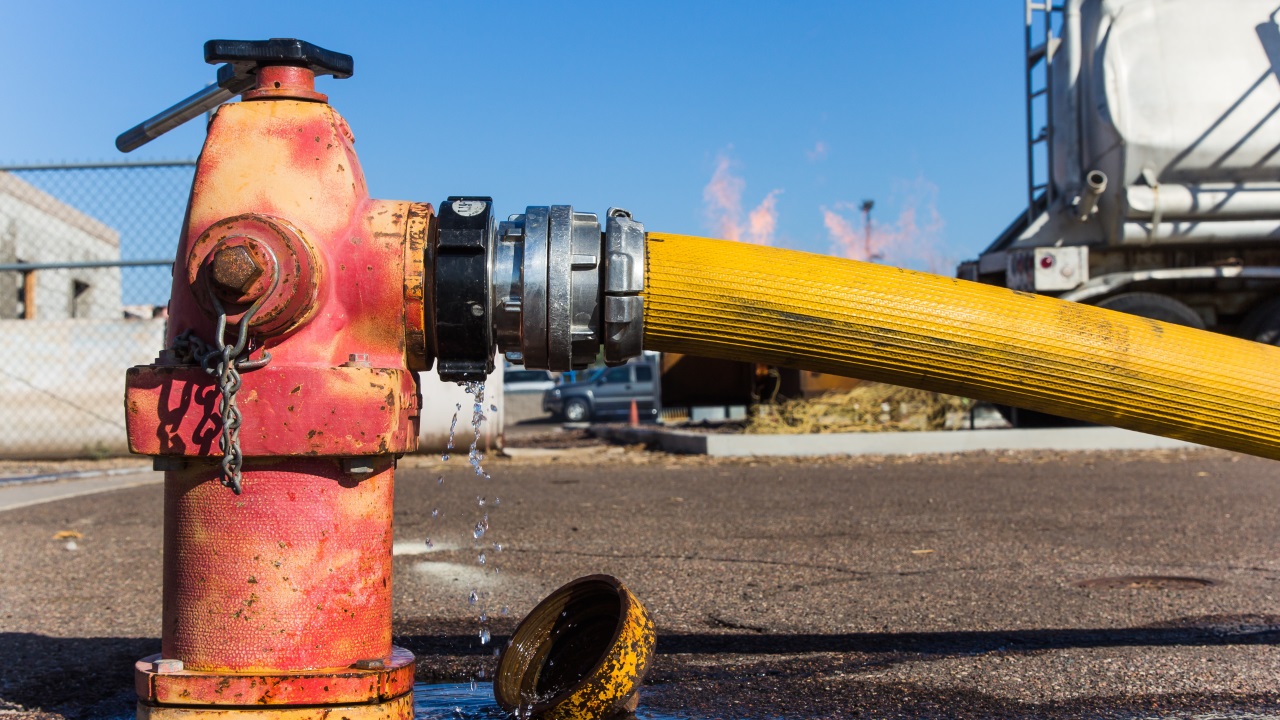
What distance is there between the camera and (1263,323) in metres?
9.84

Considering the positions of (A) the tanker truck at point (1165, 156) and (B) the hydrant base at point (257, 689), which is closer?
(B) the hydrant base at point (257, 689)

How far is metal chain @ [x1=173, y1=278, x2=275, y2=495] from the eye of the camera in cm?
175

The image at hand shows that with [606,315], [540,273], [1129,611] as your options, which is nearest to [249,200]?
[540,273]

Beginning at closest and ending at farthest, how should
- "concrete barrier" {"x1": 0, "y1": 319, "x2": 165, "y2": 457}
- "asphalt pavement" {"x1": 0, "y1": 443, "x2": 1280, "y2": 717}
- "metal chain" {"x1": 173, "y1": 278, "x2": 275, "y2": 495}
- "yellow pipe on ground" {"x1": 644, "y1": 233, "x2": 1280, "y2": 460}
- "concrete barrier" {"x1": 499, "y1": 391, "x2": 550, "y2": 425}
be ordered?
"metal chain" {"x1": 173, "y1": 278, "x2": 275, "y2": 495} → "yellow pipe on ground" {"x1": 644, "y1": 233, "x2": 1280, "y2": 460} → "asphalt pavement" {"x1": 0, "y1": 443, "x2": 1280, "y2": 717} → "concrete barrier" {"x1": 0, "y1": 319, "x2": 165, "y2": 457} → "concrete barrier" {"x1": 499, "y1": 391, "x2": 550, "y2": 425}

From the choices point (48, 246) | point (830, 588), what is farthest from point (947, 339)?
point (48, 246)

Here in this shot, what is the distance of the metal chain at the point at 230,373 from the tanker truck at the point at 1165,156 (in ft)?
28.5

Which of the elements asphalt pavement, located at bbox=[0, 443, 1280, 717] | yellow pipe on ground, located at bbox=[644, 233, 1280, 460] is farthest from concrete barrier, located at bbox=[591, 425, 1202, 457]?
yellow pipe on ground, located at bbox=[644, 233, 1280, 460]

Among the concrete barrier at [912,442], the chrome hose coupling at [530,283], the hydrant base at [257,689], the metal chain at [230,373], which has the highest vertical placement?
the chrome hose coupling at [530,283]

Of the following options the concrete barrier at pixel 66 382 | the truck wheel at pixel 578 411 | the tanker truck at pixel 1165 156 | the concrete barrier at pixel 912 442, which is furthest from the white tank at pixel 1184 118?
the truck wheel at pixel 578 411

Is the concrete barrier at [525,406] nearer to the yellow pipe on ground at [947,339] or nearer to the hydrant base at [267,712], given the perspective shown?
the yellow pipe on ground at [947,339]

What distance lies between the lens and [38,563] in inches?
179

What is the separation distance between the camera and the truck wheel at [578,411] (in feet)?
85.9

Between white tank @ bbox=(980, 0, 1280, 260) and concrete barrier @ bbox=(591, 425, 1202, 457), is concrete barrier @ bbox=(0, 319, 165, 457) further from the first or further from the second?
white tank @ bbox=(980, 0, 1280, 260)

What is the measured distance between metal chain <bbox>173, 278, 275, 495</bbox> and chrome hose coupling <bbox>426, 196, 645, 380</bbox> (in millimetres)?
313
